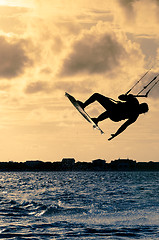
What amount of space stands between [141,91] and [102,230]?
1854 centimetres

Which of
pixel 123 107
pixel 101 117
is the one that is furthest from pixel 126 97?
pixel 101 117

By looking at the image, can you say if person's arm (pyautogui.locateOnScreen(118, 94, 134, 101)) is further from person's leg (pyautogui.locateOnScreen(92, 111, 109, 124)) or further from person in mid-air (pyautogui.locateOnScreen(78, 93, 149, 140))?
person's leg (pyautogui.locateOnScreen(92, 111, 109, 124))

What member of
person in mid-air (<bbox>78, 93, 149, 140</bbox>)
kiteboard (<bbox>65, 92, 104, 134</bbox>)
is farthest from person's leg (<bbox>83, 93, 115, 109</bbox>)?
kiteboard (<bbox>65, 92, 104, 134</bbox>)

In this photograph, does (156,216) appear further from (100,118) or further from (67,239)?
(100,118)

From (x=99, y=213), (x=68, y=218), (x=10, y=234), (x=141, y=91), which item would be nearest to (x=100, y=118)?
(x=141, y=91)

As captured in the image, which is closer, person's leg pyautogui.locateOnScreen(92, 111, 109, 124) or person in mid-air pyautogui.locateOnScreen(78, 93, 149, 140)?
person in mid-air pyautogui.locateOnScreen(78, 93, 149, 140)

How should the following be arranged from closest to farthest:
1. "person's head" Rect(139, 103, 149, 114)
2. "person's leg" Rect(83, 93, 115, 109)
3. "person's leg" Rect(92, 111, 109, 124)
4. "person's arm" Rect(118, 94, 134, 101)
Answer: "person's arm" Rect(118, 94, 134, 101) < "person's head" Rect(139, 103, 149, 114) < "person's leg" Rect(83, 93, 115, 109) < "person's leg" Rect(92, 111, 109, 124)

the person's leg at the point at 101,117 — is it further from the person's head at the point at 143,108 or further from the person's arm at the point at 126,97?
the person's head at the point at 143,108

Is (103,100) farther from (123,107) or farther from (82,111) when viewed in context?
(82,111)

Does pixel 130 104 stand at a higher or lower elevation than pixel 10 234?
higher

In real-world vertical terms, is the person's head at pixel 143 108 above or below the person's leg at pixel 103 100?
below

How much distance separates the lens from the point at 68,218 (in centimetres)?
3378

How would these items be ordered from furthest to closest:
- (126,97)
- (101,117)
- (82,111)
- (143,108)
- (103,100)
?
(82,111)
(101,117)
(103,100)
(143,108)
(126,97)

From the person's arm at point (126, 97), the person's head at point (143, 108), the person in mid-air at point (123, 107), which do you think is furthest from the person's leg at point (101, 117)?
the person's head at point (143, 108)
